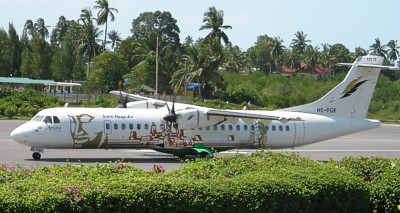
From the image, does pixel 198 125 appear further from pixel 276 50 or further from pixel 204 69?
pixel 276 50

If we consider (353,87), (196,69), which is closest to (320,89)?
(196,69)

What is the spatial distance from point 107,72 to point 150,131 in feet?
162

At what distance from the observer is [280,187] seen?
10.3 m

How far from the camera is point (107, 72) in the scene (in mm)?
75062

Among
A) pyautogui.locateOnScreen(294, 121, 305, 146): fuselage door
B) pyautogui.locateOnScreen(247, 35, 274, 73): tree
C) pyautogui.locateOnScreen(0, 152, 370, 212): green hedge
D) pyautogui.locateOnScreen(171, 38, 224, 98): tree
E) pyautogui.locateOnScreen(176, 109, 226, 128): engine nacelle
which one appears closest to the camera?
pyautogui.locateOnScreen(0, 152, 370, 212): green hedge

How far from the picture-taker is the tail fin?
2934 cm

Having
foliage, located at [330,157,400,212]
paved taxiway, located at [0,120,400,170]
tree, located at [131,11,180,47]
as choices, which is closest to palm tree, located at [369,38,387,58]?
tree, located at [131,11,180,47]

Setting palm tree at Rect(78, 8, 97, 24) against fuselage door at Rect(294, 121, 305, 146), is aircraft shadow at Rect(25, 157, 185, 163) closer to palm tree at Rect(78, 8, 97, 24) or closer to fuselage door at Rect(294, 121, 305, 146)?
fuselage door at Rect(294, 121, 305, 146)

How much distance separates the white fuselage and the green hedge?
1370cm

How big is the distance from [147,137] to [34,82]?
55.4 m

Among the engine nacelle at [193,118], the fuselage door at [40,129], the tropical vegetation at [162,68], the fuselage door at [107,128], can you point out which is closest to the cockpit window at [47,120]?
the fuselage door at [40,129]

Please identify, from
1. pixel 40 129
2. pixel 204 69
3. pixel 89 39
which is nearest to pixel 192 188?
pixel 40 129

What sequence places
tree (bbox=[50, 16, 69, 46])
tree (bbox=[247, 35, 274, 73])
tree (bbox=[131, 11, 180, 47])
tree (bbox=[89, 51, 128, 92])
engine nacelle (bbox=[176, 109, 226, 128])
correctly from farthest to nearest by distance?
tree (bbox=[131, 11, 180, 47]) → tree (bbox=[50, 16, 69, 46]) → tree (bbox=[247, 35, 274, 73]) → tree (bbox=[89, 51, 128, 92]) → engine nacelle (bbox=[176, 109, 226, 128])

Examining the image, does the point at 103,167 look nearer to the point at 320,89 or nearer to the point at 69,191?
the point at 69,191
